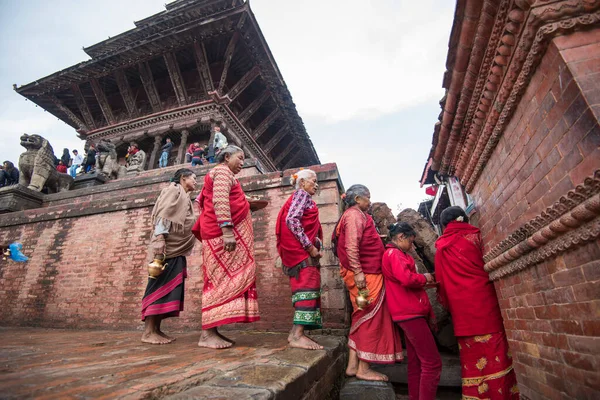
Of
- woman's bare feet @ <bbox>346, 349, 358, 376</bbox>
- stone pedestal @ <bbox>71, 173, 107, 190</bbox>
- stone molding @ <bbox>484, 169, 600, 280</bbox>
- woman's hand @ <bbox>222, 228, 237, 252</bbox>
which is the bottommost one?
woman's bare feet @ <bbox>346, 349, 358, 376</bbox>

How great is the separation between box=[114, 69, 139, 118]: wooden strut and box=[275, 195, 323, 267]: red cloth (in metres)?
14.8

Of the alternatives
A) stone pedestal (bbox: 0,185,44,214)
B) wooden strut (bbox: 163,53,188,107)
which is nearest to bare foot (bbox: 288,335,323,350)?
stone pedestal (bbox: 0,185,44,214)

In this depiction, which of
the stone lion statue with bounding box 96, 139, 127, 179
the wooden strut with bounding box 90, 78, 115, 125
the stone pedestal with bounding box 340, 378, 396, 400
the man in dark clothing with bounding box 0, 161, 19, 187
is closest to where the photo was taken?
the stone pedestal with bounding box 340, 378, 396, 400

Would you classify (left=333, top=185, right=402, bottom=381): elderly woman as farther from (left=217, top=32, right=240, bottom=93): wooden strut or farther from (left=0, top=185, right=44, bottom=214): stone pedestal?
(left=217, top=32, right=240, bottom=93): wooden strut

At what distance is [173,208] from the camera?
2.97m

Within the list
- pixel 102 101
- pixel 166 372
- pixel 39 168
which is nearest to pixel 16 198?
pixel 39 168

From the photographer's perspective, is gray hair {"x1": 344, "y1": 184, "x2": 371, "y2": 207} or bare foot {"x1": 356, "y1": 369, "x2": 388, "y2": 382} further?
gray hair {"x1": 344, "y1": 184, "x2": 371, "y2": 207}

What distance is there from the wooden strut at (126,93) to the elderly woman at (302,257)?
14.8 meters

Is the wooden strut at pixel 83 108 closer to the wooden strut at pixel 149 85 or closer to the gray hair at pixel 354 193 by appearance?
the wooden strut at pixel 149 85

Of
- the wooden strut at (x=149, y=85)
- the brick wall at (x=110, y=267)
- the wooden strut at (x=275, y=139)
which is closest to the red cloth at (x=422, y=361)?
the brick wall at (x=110, y=267)

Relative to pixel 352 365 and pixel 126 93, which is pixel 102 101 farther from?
pixel 352 365

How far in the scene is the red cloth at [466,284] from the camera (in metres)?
2.39

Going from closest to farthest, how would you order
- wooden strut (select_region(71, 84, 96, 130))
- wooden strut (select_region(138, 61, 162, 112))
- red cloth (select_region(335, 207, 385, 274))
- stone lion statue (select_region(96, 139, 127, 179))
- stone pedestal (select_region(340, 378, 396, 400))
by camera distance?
stone pedestal (select_region(340, 378, 396, 400)), red cloth (select_region(335, 207, 385, 274)), stone lion statue (select_region(96, 139, 127, 179)), wooden strut (select_region(138, 61, 162, 112)), wooden strut (select_region(71, 84, 96, 130))

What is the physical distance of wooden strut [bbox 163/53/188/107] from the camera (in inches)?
517
